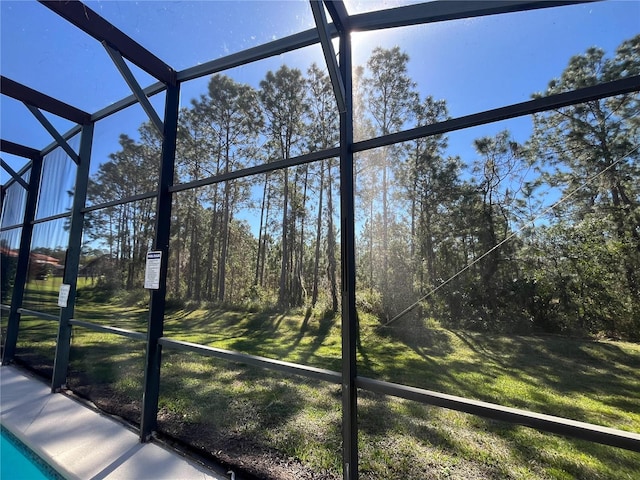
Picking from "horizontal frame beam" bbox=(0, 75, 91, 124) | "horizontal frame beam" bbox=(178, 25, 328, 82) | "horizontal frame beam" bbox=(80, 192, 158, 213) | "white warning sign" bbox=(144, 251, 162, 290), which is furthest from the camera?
"horizontal frame beam" bbox=(0, 75, 91, 124)

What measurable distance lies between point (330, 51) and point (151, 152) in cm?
237

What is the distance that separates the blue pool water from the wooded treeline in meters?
1.32

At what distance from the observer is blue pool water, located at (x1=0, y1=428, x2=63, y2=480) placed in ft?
6.20

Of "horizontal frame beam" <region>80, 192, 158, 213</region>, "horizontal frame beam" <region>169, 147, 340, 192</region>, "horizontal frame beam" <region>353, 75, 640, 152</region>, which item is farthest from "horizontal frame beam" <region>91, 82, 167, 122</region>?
"horizontal frame beam" <region>353, 75, 640, 152</region>

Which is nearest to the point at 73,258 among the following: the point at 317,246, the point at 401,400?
the point at 317,246

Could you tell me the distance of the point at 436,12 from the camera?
147 centimetres

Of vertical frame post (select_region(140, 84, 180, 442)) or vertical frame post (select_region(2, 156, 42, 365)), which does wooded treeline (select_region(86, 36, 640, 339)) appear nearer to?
vertical frame post (select_region(140, 84, 180, 442))

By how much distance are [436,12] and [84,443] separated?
3466 millimetres

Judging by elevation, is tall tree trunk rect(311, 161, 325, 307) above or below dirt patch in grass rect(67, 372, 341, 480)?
above

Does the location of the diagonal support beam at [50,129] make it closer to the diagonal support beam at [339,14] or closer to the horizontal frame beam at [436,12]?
the diagonal support beam at [339,14]

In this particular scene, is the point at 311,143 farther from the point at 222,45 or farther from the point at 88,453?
the point at 88,453

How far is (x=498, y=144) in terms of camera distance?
1.57 meters

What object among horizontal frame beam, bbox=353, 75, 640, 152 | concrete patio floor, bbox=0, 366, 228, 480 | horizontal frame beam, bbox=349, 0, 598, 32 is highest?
horizontal frame beam, bbox=349, 0, 598, 32

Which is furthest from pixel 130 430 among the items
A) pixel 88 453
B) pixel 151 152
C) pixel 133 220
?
pixel 151 152
